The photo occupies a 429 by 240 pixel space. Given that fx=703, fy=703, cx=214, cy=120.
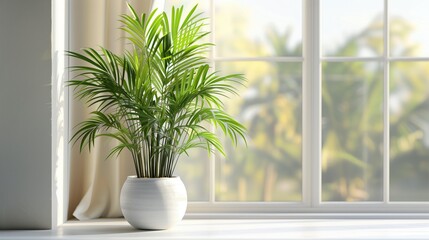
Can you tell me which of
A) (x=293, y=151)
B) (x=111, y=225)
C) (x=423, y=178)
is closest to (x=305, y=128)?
(x=293, y=151)

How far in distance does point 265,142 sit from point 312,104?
0.42 meters

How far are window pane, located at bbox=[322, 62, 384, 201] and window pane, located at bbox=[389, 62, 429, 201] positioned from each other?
99mm

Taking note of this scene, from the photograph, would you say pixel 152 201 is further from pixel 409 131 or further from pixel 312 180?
pixel 409 131

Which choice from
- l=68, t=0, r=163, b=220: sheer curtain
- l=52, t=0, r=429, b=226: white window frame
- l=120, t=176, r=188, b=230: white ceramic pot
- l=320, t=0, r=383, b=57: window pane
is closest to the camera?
l=120, t=176, r=188, b=230: white ceramic pot

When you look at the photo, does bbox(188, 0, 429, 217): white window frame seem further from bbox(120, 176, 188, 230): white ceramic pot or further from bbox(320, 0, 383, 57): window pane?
bbox(120, 176, 188, 230): white ceramic pot

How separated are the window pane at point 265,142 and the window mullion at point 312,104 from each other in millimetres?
137

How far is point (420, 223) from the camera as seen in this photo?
4.12 m

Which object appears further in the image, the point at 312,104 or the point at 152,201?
the point at 312,104

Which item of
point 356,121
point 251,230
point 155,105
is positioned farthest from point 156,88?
point 356,121

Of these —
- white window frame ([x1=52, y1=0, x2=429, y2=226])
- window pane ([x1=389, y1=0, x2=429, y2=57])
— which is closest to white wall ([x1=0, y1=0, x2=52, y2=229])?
white window frame ([x1=52, y1=0, x2=429, y2=226])

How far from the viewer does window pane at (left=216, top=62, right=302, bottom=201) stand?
181 inches

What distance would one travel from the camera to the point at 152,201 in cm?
377

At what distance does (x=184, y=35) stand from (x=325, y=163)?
1359 mm

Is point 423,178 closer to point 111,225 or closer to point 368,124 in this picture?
point 368,124
